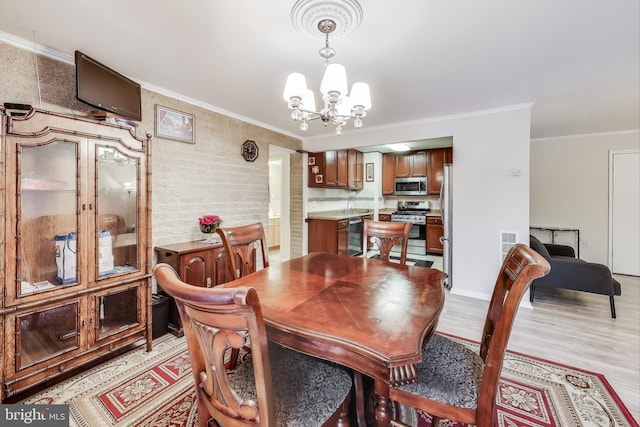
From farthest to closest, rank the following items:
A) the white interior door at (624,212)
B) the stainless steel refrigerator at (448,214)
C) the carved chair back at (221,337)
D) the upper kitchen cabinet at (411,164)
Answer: the upper kitchen cabinet at (411,164), the white interior door at (624,212), the stainless steel refrigerator at (448,214), the carved chair back at (221,337)

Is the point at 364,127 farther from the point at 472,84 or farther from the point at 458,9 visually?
the point at 458,9

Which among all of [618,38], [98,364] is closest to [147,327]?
[98,364]

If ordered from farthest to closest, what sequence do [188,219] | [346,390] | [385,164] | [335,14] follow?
1. [385,164]
2. [188,219]
3. [335,14]
4. [346,390]

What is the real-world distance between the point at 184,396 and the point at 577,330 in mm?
3489

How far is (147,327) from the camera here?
90.4 inches

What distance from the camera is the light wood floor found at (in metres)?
2.08

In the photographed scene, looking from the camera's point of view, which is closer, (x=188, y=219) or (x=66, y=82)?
(x=66, y=82)

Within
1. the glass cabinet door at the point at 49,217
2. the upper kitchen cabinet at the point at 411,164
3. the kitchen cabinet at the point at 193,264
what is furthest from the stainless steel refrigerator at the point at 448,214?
the glass cabinet door at the point at 49,217

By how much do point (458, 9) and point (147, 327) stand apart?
3183 mm

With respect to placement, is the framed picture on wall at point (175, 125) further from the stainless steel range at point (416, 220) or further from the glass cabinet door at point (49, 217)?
the stainless steel range at point (416, 220)

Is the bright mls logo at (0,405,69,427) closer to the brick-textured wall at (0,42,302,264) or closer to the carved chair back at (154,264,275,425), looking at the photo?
the carved chair back at (154,264,275,425)

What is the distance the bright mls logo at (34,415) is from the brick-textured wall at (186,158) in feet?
4.83

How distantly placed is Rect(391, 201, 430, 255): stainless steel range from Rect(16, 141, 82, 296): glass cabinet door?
5.54 metres

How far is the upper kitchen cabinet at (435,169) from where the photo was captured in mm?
5836
